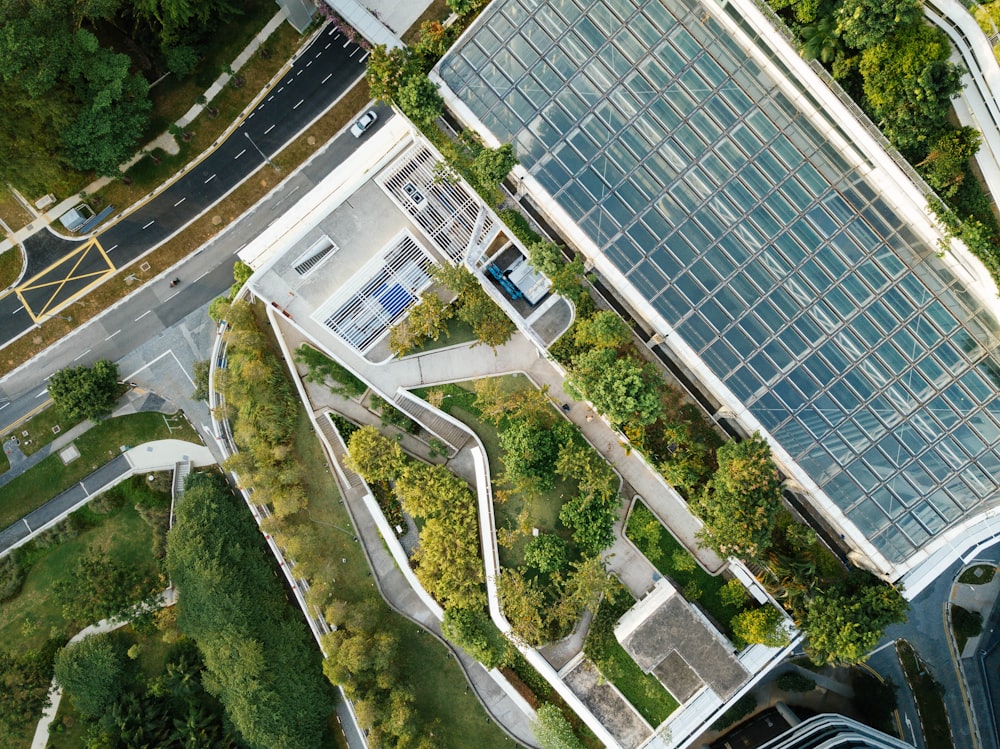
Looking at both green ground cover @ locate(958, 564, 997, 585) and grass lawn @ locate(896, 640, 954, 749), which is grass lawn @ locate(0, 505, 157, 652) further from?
green ground cover @ locate(958, 564, 997, 585)

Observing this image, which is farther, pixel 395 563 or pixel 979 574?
pixel 979 574

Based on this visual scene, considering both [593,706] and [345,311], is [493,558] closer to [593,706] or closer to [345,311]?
[593,706]

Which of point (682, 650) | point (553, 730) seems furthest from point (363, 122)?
point (553, 730)

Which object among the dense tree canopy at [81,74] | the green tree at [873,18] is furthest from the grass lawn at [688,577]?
the dense tree canopy at [81,74]

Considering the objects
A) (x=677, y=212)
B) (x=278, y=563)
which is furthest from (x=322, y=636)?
(x=677, y=212)

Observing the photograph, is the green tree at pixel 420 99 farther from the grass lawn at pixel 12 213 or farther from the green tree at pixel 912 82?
the grass lawn at pixel 12 213

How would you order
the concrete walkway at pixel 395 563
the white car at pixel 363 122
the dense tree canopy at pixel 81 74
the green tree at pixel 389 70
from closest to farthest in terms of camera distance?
the green tree at pixel 389 70
the dense tree canopy at pixel 81 74
the concrete walkway at pixel 395 563
the white car at pixel 363 122

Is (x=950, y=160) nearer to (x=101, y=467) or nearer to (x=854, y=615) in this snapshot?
(x=854, y=615)
